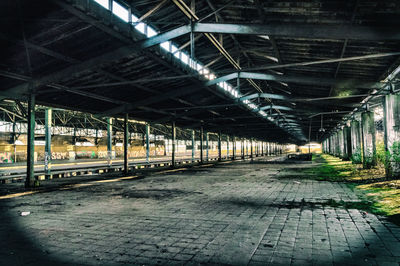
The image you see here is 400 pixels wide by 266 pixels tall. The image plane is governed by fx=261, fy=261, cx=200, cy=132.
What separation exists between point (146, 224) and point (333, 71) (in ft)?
40.8

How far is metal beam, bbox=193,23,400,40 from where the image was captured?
321 inches

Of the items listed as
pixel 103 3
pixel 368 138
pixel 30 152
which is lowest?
pixel 30 152

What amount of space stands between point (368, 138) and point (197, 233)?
67.0 feet

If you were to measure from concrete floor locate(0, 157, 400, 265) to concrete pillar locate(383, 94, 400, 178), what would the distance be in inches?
243

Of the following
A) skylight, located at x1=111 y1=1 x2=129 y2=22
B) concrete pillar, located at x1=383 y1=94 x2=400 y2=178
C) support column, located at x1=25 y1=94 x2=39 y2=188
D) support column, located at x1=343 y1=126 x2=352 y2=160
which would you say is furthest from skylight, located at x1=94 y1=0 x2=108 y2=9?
support column, located at x1=343 y1=126 x2=352 y2=160

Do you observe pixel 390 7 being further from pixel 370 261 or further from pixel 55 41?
pixel 55 41

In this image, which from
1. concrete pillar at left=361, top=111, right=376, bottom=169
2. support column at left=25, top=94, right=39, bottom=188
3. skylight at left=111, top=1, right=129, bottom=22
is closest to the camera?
skylight at left=111, top=1, right=129, bottom=22

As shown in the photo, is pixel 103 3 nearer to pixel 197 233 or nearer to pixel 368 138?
pixel 197 233

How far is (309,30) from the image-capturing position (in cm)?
875

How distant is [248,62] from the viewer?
17.1m

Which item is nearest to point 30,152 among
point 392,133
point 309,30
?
point 309,30

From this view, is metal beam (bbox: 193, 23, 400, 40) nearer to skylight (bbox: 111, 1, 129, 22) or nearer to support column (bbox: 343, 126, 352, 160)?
skylight (bbox: 111, 1, 129, 22)

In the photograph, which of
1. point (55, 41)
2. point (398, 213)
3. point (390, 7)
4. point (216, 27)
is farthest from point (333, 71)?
point (55, 41)

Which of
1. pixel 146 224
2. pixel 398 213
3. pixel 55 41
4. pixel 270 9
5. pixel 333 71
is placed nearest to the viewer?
pixel 146 224
